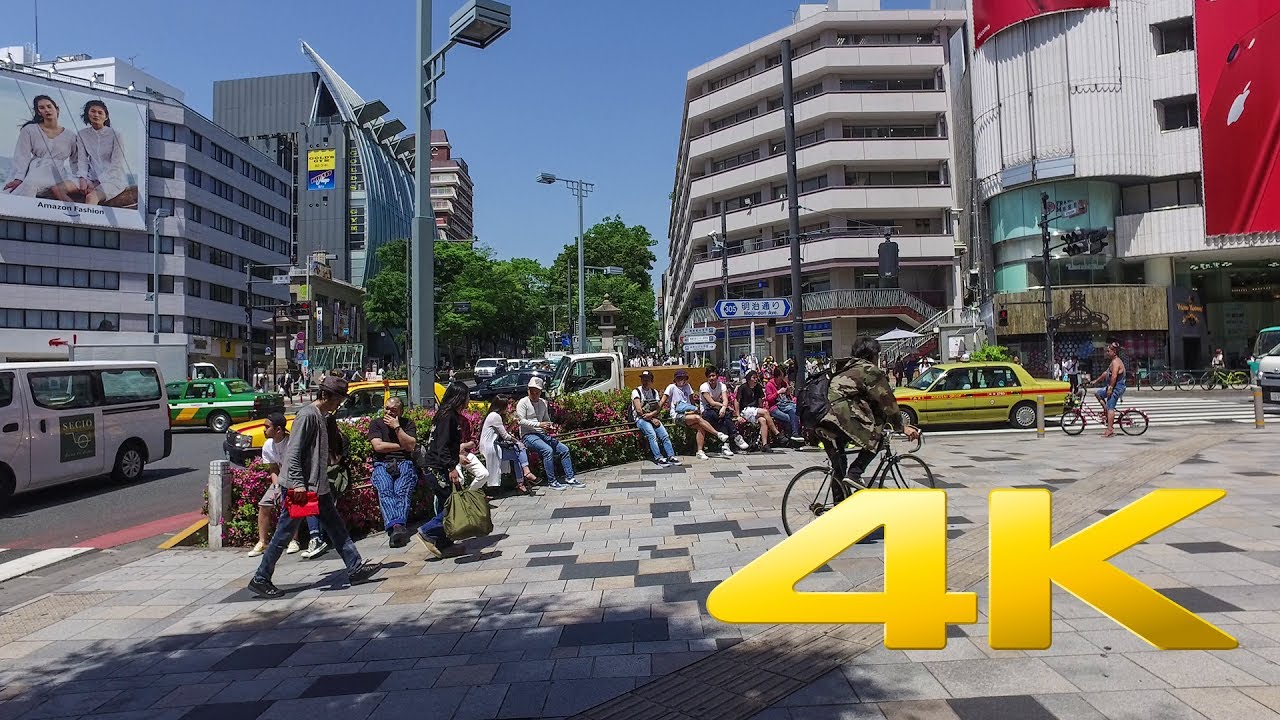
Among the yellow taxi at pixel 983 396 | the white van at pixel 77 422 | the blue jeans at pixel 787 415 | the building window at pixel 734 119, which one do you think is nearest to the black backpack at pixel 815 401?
the blue jeans at pixel 787 415

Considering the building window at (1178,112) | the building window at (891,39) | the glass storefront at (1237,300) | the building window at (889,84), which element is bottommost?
the glass storefront at (1237,300)

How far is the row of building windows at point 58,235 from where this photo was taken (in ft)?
146

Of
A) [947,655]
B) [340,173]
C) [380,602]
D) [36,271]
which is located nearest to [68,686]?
[380,602]

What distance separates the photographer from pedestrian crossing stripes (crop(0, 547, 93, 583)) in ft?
21.9

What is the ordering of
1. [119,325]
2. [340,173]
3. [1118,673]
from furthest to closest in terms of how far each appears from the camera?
[340,173]
[119,325]
[1118,673]

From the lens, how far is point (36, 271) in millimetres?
45000

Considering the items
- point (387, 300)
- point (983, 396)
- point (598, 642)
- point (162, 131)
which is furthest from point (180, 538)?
point (387, 300)

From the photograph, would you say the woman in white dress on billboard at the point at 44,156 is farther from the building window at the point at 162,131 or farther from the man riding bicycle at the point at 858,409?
the man riding bicycle at the point at 858,409

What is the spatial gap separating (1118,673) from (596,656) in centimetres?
267

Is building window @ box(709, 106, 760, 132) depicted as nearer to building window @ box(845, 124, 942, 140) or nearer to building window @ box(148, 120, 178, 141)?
building window @ box(845, 124, 942, 140)

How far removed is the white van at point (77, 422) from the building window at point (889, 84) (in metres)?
37.3

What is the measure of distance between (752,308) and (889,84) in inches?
1233

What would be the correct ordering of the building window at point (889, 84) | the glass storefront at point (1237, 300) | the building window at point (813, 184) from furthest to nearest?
the building window at point (813, 184) < the building window at point (889, 84) < the glass storefront at point (1237, 300)

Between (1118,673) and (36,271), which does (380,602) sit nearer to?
(1118,673)
